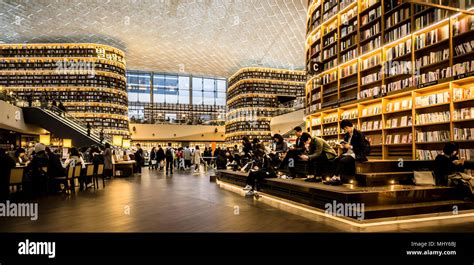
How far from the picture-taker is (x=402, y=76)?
677cm

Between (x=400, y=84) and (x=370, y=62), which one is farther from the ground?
(x=370, y=62)

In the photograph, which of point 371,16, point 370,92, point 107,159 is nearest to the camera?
point 371,16

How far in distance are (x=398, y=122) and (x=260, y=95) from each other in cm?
1532

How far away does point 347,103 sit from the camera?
8062mm

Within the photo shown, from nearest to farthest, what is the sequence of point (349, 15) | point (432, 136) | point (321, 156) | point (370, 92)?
point (321, 156), point (432, 136), point (370, 92), point (349, 15)

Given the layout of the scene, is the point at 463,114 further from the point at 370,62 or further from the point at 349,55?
the point at 349,55

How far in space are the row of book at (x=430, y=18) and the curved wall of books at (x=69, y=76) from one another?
53.6 feet

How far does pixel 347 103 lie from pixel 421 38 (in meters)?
2.24

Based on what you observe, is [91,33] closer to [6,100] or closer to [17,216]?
[6,100]

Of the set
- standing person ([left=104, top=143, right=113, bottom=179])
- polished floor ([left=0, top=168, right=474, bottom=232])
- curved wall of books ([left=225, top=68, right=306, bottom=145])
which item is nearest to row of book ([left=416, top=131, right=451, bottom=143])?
polished floor ([left=0, top=168, right=474, bottom=232])

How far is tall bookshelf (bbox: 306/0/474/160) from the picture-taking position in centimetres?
554

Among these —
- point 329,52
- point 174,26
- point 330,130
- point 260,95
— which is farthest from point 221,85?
point 330,130
